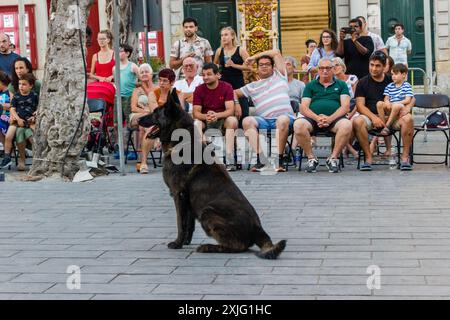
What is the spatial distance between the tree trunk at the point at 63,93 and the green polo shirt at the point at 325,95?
290 centimetres

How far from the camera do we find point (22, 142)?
14.2 meters

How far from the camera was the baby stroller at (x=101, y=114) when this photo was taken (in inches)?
561

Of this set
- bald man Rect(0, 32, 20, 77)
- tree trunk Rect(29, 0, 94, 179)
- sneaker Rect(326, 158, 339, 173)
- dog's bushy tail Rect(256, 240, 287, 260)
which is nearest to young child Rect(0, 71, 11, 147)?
bald man Rect(0, 32, 20, 77)

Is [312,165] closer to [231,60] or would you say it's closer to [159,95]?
[231,60]

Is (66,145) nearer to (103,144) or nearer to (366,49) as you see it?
(103,144)

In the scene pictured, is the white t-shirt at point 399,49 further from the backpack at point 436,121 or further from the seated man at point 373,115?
the seated man at point 373,115

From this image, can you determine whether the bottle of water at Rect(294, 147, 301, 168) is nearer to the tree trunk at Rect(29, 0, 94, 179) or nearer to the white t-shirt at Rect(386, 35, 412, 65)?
the tree trunk at Rect(29, 0, 94, 179)

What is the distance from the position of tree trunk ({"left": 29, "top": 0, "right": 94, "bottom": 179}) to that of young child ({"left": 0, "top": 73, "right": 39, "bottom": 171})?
1.26 m

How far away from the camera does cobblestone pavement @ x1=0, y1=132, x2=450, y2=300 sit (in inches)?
254

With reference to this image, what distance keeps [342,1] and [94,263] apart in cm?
2072

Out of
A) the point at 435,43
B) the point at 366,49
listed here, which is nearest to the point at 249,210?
the point at 366,49

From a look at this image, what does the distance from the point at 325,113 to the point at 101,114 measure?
3.32m

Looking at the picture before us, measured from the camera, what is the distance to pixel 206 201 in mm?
7742
